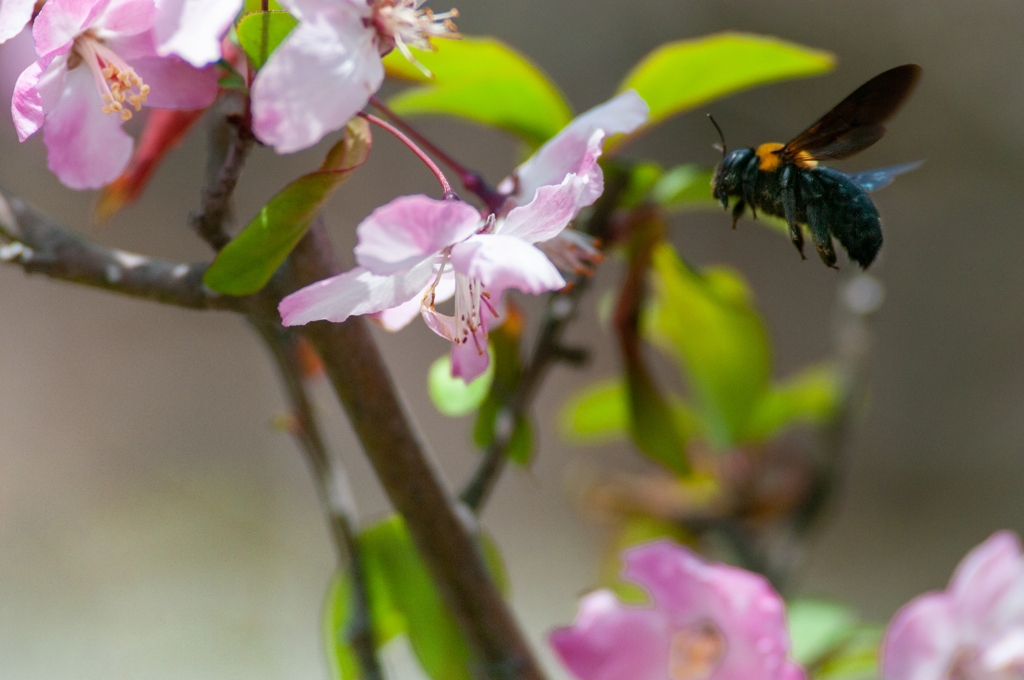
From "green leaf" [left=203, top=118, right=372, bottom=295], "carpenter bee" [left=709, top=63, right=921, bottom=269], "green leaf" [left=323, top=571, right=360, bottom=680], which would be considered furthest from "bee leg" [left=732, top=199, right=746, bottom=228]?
"green leaf" [left=323, top=571, right=360, bottom=680]

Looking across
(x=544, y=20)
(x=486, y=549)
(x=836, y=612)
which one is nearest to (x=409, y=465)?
(x=486, y=549)

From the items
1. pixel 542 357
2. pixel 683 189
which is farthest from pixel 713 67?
pixel 542 357

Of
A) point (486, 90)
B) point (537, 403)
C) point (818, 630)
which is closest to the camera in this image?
point (486, 90)

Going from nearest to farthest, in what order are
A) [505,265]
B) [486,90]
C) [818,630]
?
[505,265] < [486,90] < [818,630]

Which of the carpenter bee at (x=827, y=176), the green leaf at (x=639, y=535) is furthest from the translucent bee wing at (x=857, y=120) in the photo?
the green leaf at (x=639, y=535)

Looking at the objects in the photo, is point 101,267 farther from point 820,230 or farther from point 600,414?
point 600,414

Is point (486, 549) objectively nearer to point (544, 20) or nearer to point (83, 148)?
point (83, 148)
